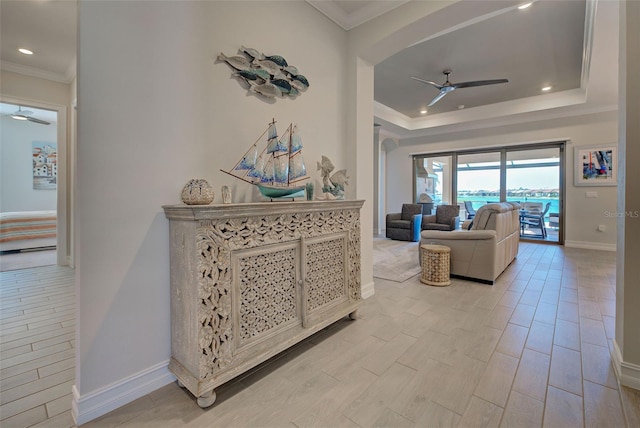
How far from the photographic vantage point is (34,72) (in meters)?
3.87

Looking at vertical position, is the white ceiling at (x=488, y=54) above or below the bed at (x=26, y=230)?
above

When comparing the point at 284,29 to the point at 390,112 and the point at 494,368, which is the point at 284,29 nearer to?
the point at 494,368

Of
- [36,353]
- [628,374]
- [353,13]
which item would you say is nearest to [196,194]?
[36,353]

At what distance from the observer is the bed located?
500cm

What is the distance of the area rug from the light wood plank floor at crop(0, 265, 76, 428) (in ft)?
10.4

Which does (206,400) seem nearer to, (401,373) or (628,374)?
(401,373)

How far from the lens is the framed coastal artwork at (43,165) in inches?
273

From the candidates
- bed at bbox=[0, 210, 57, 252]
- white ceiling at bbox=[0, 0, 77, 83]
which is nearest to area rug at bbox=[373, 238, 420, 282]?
white ceiling at bbox=[0, 0, 77, 83]

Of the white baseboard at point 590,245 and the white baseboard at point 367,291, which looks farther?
the white baseboard at point 590,245

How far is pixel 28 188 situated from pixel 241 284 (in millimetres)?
8593

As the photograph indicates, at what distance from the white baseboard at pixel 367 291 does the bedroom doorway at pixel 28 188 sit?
469 centimetres

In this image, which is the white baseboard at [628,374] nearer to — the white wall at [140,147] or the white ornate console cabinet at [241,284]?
the white ornate console cabinet at [241,284]

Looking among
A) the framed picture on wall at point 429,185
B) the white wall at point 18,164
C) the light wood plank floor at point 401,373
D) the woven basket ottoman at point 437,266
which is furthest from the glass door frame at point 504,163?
the white wall at point 18,164

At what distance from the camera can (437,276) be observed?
11.2ft
